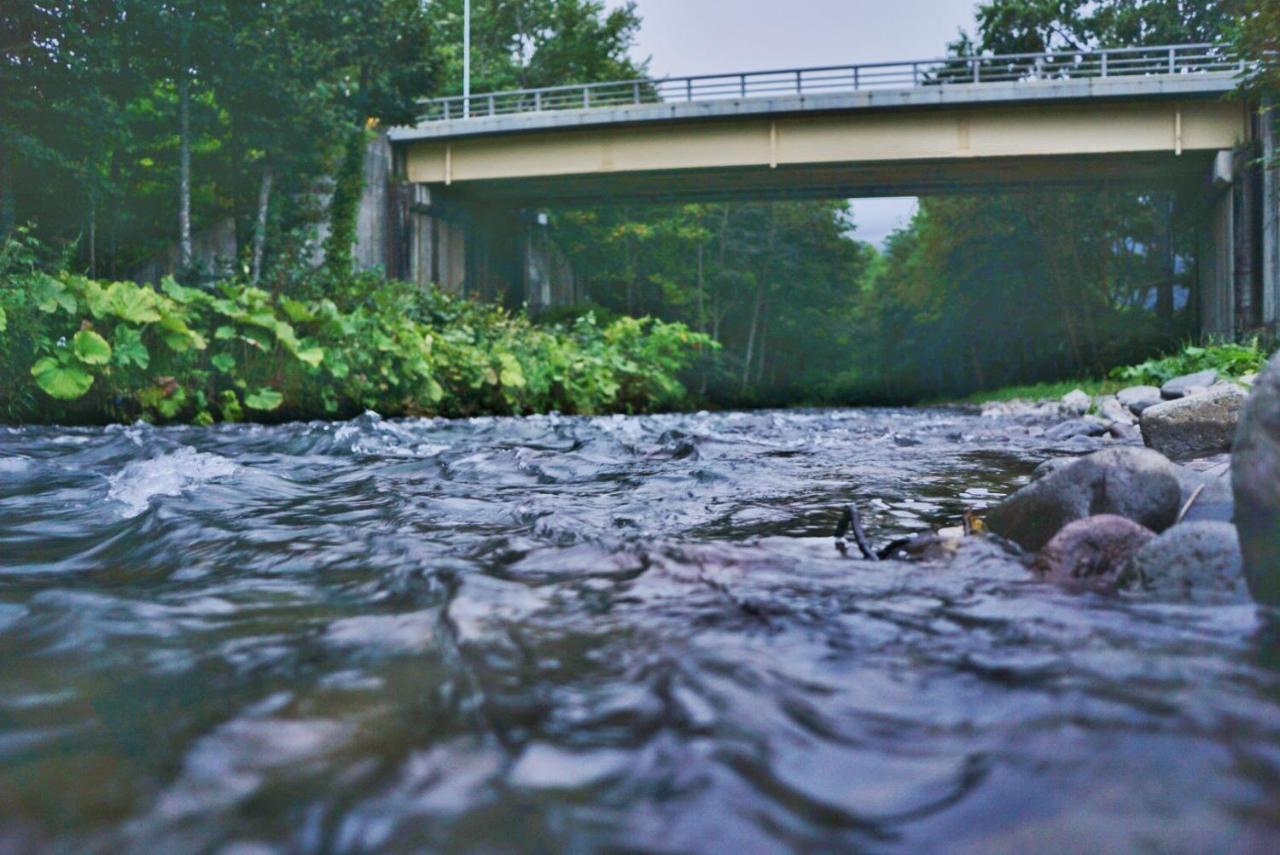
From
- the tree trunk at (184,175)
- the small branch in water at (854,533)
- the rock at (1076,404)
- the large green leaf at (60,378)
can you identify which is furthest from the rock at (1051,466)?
the tree trunk at (184,175)

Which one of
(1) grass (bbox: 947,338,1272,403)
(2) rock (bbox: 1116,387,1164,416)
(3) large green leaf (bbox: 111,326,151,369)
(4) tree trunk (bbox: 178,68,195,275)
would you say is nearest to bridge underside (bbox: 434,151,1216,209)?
(1) grass (bbox: 947,338,1272,403)

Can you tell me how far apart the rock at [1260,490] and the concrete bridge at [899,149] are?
20099 millimetres

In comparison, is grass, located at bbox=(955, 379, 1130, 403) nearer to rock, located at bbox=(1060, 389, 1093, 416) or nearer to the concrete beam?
rock, located at bbox=(1060, 389, 1093, 416)

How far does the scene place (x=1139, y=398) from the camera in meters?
13.5

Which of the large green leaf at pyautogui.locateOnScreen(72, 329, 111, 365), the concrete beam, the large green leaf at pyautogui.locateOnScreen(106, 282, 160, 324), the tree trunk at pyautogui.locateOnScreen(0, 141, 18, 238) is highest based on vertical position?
the concrete beam

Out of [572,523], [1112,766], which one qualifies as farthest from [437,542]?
Answer: [1112,766]

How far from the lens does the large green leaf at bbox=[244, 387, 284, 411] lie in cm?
1155

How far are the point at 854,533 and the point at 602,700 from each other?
174cm

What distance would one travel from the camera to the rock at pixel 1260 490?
225cm

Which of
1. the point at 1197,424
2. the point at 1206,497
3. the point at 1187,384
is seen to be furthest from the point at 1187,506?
the point at 1187,384

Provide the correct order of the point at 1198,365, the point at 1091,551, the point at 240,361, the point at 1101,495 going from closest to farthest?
the point at 1091,551 → the point at 1101,495 → the point at 240,361 → the point at 1198,365

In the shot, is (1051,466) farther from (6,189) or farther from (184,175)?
(184,175)

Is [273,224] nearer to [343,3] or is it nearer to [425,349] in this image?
[343,3]

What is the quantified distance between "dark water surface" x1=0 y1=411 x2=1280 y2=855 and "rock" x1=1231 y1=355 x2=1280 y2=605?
0.14 m
